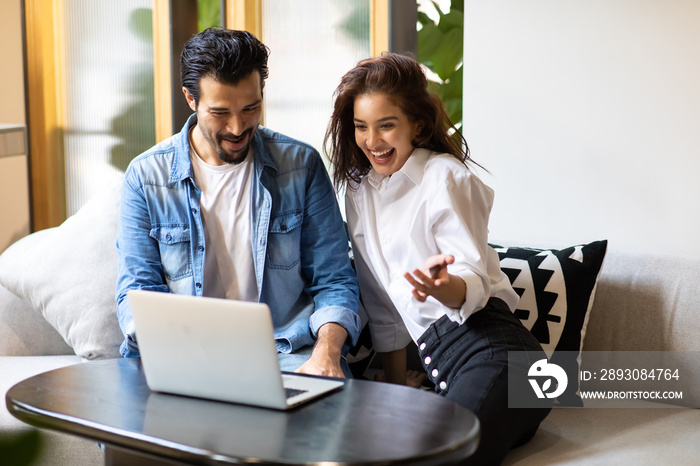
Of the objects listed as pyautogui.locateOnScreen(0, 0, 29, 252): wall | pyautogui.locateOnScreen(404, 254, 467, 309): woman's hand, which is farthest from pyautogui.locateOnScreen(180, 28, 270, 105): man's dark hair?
pyautogui.locateOnScreen(0, 0, 29, 252): wall

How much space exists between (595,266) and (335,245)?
2.19 feet

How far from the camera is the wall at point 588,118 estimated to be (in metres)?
2.02

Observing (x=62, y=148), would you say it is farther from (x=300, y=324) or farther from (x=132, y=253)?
(x=300, y=324)

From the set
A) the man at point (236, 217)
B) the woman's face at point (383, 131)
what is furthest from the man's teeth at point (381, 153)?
the man at point (236, 217)

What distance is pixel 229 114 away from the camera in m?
1.86

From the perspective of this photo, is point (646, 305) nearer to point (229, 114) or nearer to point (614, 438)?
point (614, 438)

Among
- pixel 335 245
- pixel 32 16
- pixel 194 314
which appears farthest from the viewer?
pixel 32 16

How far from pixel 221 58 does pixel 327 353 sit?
0.76m

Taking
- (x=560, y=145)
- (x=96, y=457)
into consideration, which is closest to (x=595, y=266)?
(x=560, y=145)

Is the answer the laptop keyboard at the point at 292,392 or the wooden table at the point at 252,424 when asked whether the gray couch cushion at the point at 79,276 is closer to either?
the wooden table at the point at 252,424

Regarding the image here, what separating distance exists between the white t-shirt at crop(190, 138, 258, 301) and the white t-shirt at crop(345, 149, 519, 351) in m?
0.28

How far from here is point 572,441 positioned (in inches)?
64.4

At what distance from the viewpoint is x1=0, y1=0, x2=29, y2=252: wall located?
318 centimetres

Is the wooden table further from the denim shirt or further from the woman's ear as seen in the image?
the woman's ear
